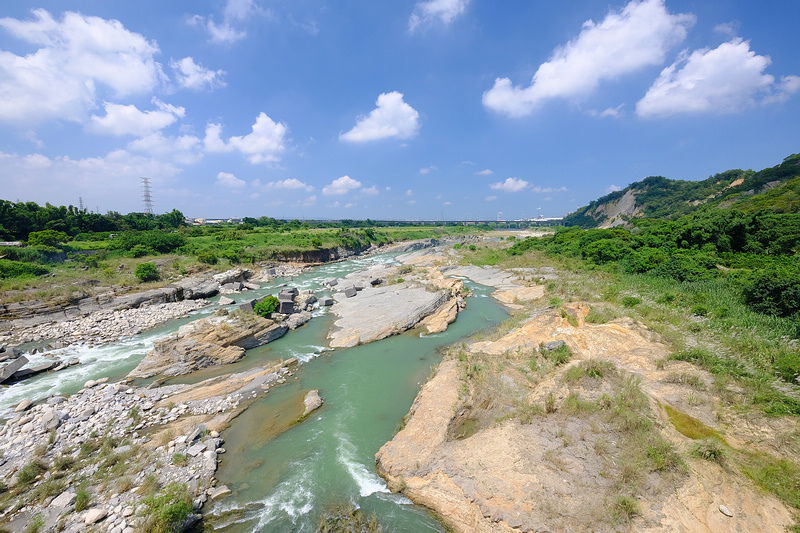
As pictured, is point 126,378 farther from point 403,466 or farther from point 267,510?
point 403,466

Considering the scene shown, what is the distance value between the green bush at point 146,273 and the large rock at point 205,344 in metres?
19.4

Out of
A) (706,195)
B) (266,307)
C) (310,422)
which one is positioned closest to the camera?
(310,422)

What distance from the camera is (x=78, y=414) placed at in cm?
1148

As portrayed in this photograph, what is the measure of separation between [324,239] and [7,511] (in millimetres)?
61570

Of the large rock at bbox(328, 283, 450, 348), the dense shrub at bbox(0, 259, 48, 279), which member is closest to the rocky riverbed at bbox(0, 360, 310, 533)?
the large rock at bbox(328, 283, 450, 348)

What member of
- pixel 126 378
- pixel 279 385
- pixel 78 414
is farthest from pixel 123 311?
pixel 279 385

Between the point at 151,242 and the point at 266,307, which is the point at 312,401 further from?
the point at 151,242

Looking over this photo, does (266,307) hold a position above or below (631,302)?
below

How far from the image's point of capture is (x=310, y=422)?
12.0m

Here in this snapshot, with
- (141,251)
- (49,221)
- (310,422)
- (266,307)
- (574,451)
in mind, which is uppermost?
(49,221)

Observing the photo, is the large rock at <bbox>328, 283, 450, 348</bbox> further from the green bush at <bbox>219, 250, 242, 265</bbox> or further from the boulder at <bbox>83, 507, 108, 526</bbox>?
the green bush at <bbox>219, 250, 242, 265</bbox>

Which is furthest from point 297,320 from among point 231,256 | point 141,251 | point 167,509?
point 141,251

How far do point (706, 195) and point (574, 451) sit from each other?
12146 centimetres

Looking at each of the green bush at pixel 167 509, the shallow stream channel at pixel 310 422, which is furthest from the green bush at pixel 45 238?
the green bush at pixel 167 509
